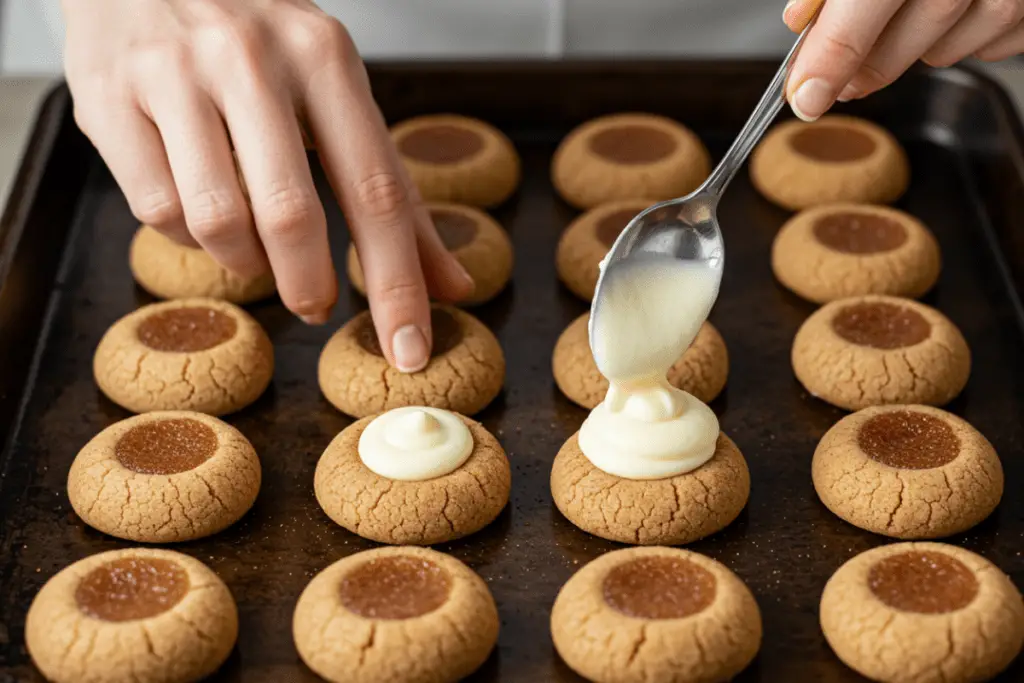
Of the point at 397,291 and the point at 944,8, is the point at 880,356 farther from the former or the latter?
the point at 397,291

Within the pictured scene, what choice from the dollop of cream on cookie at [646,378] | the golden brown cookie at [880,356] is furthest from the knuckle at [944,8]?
the golden brown cookie at [880,356]

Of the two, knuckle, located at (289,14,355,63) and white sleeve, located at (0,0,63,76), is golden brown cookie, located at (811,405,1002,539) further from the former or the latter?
white sleeve, located at (0,0,63,76)

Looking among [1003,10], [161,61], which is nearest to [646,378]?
[1003,10]

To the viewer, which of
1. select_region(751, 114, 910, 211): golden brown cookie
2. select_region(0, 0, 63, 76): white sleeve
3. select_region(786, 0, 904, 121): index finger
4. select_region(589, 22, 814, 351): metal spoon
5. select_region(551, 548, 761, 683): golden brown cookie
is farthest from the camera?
select_region(0, 0, 63, 76): white sleeve

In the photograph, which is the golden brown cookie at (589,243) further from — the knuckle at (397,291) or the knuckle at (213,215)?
the knuckle at (213,215)

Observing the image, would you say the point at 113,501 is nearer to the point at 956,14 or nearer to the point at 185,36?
the point at 185,36

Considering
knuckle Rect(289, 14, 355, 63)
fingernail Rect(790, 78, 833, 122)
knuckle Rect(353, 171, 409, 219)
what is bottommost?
knuckle Rect(353, 171, 409, 219)

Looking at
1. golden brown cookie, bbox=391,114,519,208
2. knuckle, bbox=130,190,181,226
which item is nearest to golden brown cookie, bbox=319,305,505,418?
knuckle, bbox=130,190,181,226
